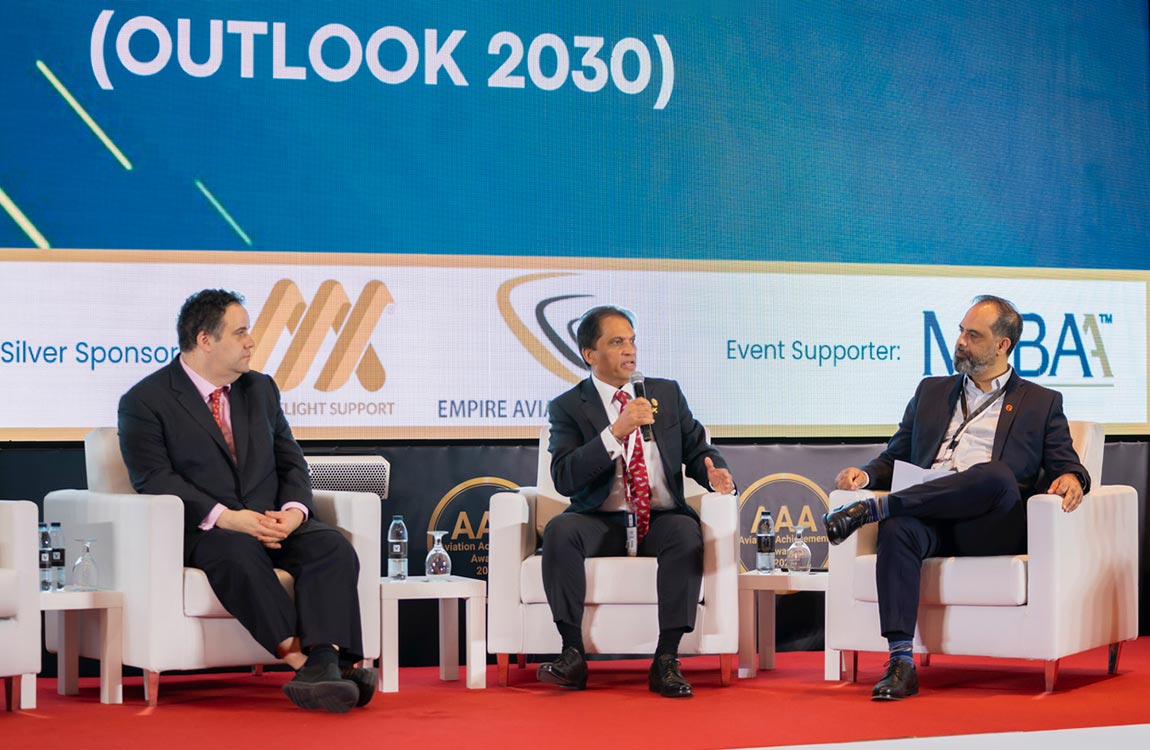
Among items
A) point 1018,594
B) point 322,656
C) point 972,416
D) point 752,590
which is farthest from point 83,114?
A: point 1018,594

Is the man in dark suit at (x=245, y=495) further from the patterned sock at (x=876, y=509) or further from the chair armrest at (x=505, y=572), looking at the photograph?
the patterned sock at (x=876, y=509)

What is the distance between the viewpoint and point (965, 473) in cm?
464

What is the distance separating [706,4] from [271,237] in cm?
193

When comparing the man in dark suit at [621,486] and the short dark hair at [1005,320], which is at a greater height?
the short dark hair at [1005,320]

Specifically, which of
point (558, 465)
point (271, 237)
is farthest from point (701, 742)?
point (271, 237)

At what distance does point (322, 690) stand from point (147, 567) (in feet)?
2.02

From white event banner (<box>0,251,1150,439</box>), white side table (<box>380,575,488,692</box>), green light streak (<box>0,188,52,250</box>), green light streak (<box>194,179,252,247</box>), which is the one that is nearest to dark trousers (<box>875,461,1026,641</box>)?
white side table (<box>380,575,488,692</box>)

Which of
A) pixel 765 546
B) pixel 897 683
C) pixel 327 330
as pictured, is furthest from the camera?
pixel 327 330

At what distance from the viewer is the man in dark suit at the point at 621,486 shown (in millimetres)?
4672

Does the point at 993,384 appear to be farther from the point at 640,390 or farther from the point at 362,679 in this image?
the point at 362,679

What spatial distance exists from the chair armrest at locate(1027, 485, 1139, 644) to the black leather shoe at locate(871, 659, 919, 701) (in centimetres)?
41

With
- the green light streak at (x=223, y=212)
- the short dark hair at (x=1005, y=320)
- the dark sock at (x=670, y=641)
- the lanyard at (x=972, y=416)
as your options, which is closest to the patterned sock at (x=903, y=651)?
the dark sock at (x=670, y=641)

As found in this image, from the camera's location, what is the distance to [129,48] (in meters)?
5.59

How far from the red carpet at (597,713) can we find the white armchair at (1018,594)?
0.48 ft
